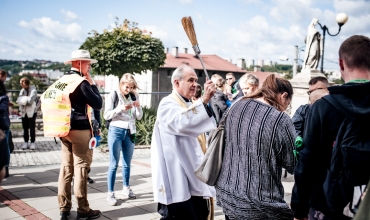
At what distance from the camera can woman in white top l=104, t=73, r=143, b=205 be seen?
490 centimetres

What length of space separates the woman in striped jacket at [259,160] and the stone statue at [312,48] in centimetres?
885

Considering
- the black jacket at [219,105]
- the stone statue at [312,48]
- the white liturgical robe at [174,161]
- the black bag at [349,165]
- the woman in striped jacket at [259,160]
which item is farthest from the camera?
the stone statue at [312,48]

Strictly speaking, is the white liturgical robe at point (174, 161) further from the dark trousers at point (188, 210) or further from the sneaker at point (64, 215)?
the sneaker at point (64, 215)

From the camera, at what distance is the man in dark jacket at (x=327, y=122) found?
5.55ft

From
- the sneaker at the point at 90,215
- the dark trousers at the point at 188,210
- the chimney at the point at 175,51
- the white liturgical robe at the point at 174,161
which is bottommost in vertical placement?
the sneaker at the point at 90,215

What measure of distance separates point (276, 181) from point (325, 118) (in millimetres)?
604

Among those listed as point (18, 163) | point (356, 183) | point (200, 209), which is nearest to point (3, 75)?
point (18, 163)

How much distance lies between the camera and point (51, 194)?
5367 millimetres

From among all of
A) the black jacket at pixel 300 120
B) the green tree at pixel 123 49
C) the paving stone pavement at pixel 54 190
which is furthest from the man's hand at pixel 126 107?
the green tree at pixel 123 49

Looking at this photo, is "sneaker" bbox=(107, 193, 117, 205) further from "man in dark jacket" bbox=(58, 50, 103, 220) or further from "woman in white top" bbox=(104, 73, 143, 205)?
"man in dark jacket" bbox=(58, 50, 103, 220)

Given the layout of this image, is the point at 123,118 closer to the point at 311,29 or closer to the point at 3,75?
the point at 3,75

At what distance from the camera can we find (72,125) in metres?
4.05

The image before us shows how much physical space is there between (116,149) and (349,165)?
12.5 ft

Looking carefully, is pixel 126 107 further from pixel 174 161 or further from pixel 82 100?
pixel 174 161
